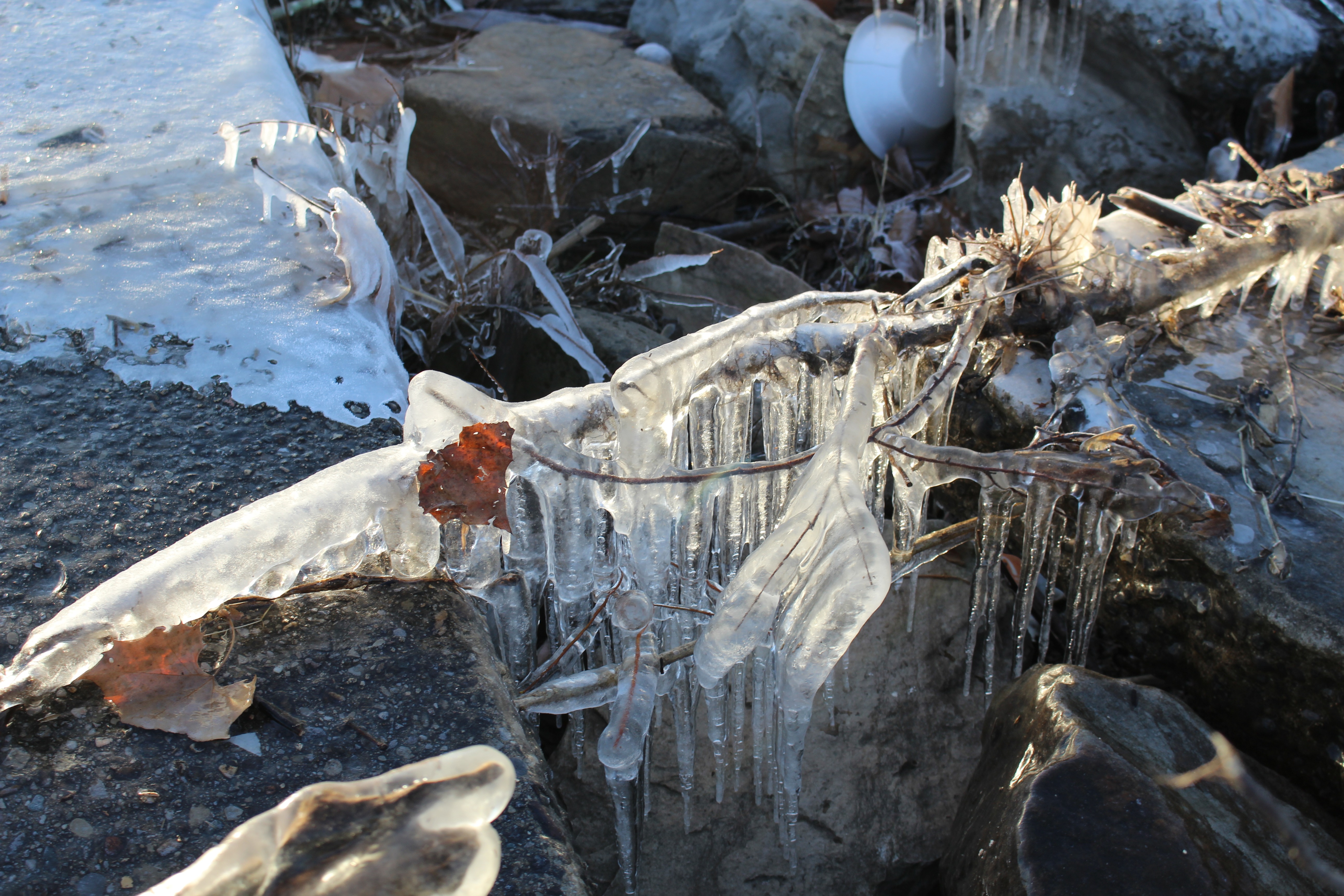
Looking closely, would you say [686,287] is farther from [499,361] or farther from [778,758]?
[778,758]

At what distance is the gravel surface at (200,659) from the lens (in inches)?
43.1

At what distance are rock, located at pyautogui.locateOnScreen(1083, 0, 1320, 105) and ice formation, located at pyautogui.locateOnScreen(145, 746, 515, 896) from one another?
407cm

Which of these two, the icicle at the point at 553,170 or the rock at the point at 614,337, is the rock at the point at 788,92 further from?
the rock at the point at 614,337

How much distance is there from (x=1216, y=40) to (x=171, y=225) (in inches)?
150

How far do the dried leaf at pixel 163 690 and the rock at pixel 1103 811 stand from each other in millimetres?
1066

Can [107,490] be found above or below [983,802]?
above

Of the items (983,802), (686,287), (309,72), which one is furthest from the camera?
(309,72)

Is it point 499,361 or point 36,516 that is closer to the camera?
point 36,516

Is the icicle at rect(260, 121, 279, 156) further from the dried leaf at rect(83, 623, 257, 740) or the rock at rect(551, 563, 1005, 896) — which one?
the rock at rect(551, 563, 1005, 896)

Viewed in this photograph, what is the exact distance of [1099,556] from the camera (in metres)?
1.66

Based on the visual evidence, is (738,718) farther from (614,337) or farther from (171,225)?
(171,225)

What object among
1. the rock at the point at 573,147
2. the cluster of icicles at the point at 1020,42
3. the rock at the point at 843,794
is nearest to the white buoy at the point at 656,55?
the rock at the point at 573,147

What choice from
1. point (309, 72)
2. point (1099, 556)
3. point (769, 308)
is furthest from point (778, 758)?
point (309, 72)

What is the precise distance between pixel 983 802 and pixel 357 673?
3.21ft
